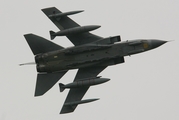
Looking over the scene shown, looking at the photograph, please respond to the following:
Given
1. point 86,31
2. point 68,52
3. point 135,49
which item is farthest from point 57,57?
point 135,49

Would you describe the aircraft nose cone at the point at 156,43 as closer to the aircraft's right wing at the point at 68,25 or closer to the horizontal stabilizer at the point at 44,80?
the aircraft's right wing at the point at 68,25

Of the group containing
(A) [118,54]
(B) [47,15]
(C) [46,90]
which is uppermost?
(B) [47,15]

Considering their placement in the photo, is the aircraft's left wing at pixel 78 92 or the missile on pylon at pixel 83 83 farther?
the aircraft's left wing at pixel 78 92

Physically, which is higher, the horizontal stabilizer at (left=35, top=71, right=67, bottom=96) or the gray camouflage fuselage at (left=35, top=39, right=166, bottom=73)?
the gray camouflage fuselage at (left=35, top=39, right=166, bottom=73)

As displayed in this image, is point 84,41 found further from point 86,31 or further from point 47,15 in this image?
point 47,15

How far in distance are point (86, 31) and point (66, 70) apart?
9.97 feet

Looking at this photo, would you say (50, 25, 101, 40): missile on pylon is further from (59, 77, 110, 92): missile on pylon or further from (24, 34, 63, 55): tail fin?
(59, 77, 110, 92): missile on pylon

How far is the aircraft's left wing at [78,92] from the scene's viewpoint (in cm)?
2955

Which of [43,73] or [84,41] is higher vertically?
[84,41]

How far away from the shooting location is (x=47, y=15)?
2952 cm

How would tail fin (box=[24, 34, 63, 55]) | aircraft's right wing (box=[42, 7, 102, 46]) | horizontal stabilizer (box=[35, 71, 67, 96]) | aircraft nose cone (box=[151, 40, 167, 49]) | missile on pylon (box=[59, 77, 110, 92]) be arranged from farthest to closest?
horizontal stabilizer (box=[35, 71, 67, 96]) < tail fin (box=[24, 34, 63, 55]) < aircraft's right wing (box=[42, 7, 102, 46]) < aircraft nose cone (box=[151, 40, 167, 49]) < missile on pylon (box=[59, 77, 110, 92])

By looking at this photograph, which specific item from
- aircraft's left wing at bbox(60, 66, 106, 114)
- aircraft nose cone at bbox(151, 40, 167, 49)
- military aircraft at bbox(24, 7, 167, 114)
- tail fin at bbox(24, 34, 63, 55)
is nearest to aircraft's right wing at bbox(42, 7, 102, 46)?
military aircraft at bbox(24, 7, 167, 114)

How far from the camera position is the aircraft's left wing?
2955cm

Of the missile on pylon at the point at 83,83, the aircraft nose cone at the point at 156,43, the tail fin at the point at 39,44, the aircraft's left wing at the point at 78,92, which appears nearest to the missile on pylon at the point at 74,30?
the tail fin at the point at 39,44
